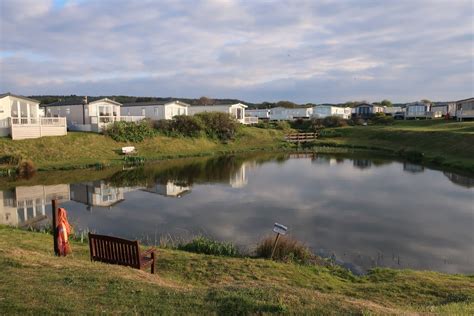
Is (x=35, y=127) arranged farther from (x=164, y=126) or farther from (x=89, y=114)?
(x=164, y=126)

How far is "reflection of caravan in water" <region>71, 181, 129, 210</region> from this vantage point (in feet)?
59.8

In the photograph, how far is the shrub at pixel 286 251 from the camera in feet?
34.4

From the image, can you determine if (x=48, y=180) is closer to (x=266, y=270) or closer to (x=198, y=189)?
(x=198, y=189)

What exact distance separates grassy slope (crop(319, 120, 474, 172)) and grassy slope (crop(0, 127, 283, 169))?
42.8ft

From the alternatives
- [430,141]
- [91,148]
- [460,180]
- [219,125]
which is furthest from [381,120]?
[91,148]

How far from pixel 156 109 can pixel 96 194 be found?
1220 inches

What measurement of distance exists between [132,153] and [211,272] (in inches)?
1096

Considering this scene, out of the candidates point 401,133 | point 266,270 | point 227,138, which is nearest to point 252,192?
point 266,270

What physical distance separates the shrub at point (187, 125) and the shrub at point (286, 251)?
111 ft

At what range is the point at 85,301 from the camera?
5.33 meters

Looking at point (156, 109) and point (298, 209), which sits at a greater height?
point (156, 109)

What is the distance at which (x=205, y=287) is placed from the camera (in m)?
6.92

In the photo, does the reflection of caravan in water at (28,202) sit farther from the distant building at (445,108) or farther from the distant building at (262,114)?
the distant building at (445,108)

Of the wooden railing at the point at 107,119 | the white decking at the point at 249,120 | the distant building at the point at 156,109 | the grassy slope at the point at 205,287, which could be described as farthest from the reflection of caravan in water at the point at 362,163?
Answer: the white decking at the point at 249,120
